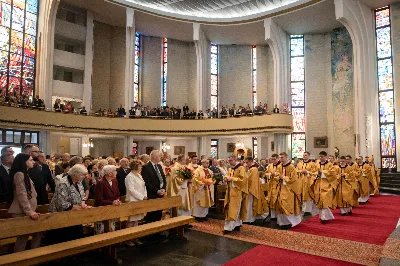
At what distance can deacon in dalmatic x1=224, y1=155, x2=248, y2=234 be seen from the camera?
690 cm

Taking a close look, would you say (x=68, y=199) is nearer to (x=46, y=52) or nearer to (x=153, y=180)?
(x=153, y=180)

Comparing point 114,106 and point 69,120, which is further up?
point 114,106

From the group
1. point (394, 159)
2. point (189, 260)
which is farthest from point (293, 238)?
point (394, 159)

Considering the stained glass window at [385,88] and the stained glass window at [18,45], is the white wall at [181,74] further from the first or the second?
the stained glass window at [385,88]

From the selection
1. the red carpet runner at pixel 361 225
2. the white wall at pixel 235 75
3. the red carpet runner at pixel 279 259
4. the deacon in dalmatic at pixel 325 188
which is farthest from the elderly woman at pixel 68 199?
the white wall at pixel 235 75

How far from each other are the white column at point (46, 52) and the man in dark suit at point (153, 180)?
14702mm

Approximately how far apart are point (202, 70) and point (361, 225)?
18043 millimetres

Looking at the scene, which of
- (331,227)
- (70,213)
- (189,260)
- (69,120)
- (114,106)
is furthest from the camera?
(114,106)

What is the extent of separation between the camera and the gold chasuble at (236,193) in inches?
272

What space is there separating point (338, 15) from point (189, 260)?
18.2 m

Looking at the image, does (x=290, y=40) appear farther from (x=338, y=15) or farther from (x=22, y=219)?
(x=22, y=219)

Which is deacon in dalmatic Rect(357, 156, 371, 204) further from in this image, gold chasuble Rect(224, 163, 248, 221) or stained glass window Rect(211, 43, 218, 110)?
stained glass window Rect(211, 43, 218, 110)

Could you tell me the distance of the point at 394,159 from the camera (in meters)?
19.0

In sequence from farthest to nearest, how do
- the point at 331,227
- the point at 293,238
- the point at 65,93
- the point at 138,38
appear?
the point at 138,38, the point at 65,93, the point at 331,227, the point at 293,238
